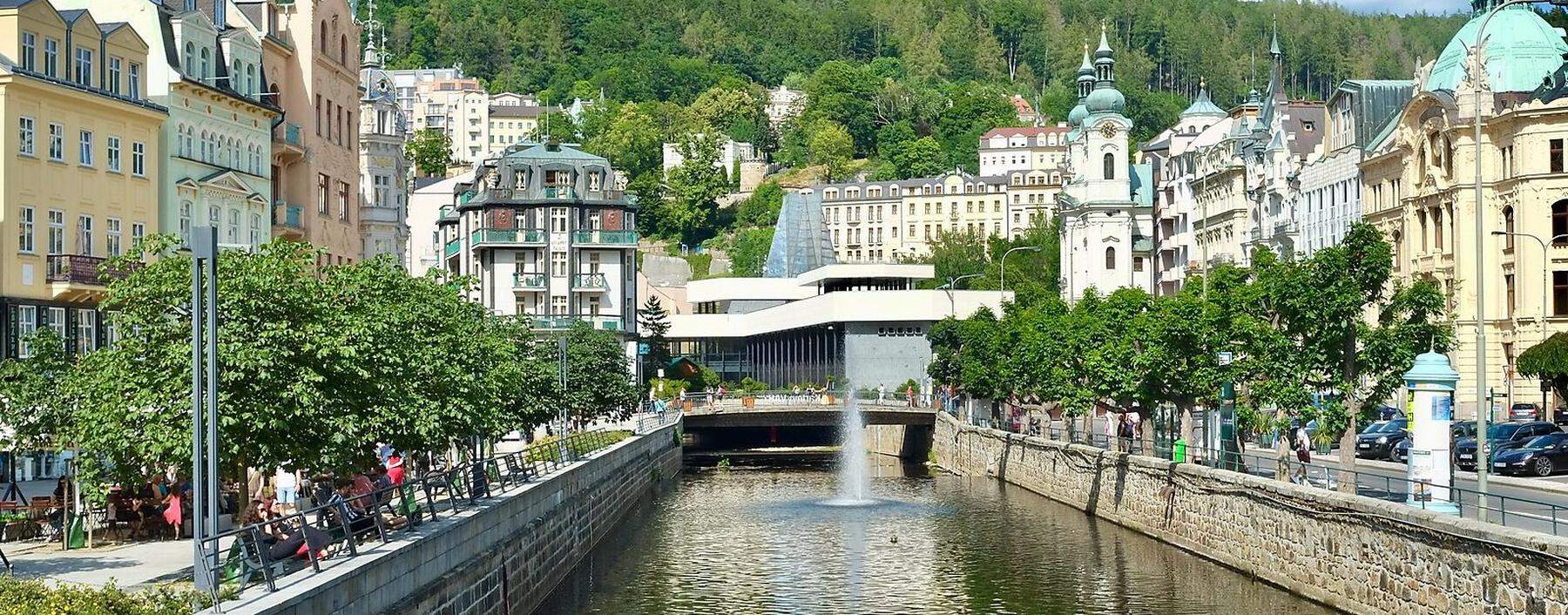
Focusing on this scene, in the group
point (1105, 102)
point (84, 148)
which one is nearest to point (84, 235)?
point (84, 148)

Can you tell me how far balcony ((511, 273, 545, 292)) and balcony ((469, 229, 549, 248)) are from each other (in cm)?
177

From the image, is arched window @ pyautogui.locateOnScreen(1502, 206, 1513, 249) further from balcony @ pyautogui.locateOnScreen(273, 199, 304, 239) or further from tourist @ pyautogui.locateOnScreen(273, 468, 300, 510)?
tourist @ pyautogui.locateOnScreen(273, 468, 300, 510)

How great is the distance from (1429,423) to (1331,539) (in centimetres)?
383

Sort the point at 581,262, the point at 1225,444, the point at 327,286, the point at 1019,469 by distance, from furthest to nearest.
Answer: the point at 581,262
the point at 1019,469
the point at 1225,444
the point at 327,286

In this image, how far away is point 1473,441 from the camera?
180ft

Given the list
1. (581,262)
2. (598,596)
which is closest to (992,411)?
(581,262)

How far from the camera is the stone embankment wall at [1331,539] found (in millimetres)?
29438

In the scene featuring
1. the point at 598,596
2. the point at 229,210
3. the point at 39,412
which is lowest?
the point at 598,596

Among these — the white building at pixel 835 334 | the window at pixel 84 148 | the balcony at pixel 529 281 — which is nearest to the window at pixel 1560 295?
the white building at pixel 835 334

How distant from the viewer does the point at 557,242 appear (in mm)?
120188

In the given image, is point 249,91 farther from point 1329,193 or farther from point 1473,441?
point 1329,193

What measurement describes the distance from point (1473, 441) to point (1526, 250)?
2849 centimetres

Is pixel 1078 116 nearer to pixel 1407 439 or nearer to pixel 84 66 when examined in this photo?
pixel 1407 439

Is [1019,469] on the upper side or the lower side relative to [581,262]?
lower
